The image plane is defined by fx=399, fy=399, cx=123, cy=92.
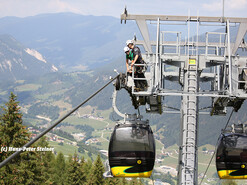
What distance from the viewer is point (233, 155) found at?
15.1 metres

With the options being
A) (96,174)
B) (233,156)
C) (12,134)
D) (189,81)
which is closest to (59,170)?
(96,174)

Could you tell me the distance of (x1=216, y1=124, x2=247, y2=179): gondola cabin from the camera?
15.1 metres

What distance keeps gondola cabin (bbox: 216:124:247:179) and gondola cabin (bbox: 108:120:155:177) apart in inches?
104

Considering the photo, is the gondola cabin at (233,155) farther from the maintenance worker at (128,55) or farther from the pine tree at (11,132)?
the pine tree at (11,132)

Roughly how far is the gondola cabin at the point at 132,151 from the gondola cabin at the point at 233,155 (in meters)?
2.64

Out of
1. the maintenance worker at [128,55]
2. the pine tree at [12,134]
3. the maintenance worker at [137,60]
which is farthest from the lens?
the pine tree at [12,134]

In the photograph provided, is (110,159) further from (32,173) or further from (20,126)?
(32,173)

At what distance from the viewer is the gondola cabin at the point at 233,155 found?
15.1 meters

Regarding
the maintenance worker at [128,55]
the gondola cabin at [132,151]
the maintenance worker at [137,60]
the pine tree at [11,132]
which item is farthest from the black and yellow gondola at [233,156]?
the pine tree at [11,132]

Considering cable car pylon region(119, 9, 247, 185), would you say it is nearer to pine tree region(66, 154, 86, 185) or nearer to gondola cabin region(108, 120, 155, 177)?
gondola cabin region(108, 120, 155, 177)

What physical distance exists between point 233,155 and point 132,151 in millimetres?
3825

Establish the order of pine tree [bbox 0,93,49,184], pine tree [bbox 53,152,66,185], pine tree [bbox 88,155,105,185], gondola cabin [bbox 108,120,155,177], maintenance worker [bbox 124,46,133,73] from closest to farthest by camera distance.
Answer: maintenance worker [bbox 124,46,133,73]
gondola cabin [bbox 108,120,155,177]
pine tree [bbox 0,93,49,184]
pine tree [bbox 88,155,105,185]
pine tree [bbox 53,152,66,185]

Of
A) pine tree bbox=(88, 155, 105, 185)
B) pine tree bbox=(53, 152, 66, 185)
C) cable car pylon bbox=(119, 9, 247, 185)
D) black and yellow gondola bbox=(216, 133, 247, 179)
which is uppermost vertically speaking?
cable car pylon bbox=(119, 9, 247, 185)

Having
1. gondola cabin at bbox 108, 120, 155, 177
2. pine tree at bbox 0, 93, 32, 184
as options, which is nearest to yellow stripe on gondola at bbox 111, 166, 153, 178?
gondola cabin at bbox 108, 120, 155, 177
